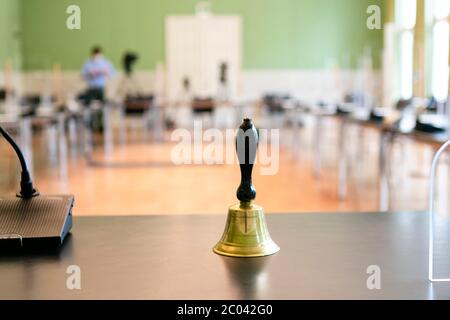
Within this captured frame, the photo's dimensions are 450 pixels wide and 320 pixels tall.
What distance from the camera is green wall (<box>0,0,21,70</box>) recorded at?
10.7 metres

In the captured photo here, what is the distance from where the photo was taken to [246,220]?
1038 mm

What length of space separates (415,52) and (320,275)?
990 cm

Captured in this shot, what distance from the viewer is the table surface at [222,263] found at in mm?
865

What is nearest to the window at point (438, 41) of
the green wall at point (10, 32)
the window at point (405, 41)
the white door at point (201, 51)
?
the window at point (405, 41)

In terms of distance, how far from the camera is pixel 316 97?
1220 cm

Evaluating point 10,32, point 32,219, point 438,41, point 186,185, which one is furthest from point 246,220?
point 10,32

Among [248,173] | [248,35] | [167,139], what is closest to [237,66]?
[248,35]

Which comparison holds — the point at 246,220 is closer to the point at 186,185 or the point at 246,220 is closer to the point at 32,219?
the point at 32,219

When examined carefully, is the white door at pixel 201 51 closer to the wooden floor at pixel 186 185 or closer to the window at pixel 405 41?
the window at pixel 405 41

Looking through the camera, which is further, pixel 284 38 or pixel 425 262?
pixel 284 38

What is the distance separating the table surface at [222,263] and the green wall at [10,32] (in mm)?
9940

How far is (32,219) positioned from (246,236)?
361 mm

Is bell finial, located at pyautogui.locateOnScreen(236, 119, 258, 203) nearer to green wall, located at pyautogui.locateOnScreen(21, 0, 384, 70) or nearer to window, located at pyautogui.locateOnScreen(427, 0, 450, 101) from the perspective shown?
window, located at pyautogui.locateOnScreen(427, 0, 450, 101)
